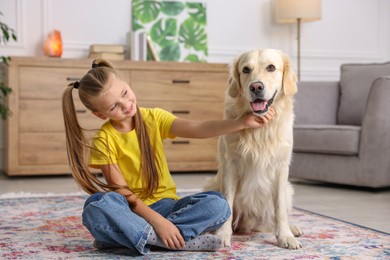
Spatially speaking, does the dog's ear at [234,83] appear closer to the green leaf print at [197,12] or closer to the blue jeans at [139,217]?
the blue jeans at [139,217]

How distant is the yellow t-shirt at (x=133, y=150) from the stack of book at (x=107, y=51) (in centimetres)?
276

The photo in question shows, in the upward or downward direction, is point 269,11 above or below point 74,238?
above

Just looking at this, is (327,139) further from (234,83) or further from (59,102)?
(59,102)

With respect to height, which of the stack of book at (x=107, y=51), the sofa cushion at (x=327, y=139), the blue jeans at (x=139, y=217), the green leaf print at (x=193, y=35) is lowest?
the blue jeans at (x=139, y=217)

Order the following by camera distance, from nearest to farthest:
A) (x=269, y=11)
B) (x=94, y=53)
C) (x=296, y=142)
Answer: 1. (x=296, y=142)
2. (x=94, y=53)
3. (x=269, y=11)

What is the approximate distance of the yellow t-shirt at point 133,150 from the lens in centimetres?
213

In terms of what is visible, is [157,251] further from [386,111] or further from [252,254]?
[386,111]

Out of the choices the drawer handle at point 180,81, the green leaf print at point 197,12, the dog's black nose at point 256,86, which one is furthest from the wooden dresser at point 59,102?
the dog's black nose at point 256,86

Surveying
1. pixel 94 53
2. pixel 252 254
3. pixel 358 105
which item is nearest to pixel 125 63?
pixel 94 53

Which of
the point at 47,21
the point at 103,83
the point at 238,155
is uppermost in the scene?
the point at 47,21

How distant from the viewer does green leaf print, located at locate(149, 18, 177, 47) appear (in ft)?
17.8

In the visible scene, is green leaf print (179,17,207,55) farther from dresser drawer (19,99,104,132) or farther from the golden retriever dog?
the golden retriever dog

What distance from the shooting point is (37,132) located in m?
4.65

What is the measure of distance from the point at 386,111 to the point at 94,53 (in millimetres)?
2467
